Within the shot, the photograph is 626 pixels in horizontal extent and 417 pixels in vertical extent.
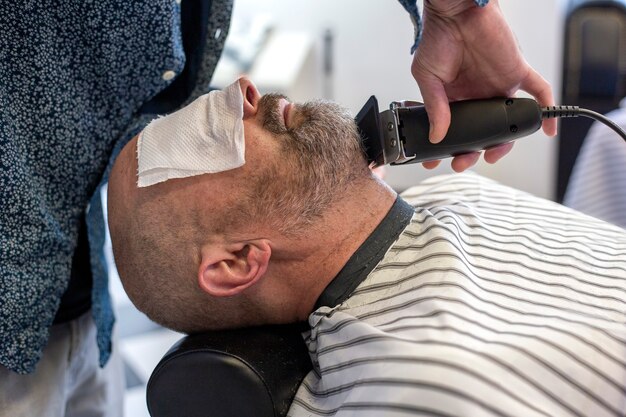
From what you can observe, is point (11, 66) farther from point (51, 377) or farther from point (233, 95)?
point (51, 377)

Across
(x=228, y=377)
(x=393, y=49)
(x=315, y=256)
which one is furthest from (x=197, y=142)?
(x=393, y=49)

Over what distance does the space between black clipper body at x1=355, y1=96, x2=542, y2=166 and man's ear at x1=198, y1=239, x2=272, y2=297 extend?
0.25 m

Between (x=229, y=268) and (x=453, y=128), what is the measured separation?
41 centimetres

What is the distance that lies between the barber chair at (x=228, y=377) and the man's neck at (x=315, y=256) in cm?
7

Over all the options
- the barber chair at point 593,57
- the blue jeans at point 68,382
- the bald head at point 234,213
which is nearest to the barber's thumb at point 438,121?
the bald head at point 234,213

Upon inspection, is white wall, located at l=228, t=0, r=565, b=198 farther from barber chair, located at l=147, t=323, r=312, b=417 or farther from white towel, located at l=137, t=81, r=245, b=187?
barber chair, located at l=147, t=323, r=312, b=417

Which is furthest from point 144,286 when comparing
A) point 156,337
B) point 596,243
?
point 156,337

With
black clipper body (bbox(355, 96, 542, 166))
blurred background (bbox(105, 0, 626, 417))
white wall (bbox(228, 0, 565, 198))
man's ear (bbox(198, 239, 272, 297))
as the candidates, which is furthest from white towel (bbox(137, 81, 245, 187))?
white wall (bbox(228, 0, 565, 198))

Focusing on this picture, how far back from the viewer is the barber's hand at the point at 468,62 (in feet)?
3.46

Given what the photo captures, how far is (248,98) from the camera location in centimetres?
109

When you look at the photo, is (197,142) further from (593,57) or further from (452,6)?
(593,57)

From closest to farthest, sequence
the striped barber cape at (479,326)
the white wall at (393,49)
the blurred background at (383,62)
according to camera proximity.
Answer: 1. the striped barber cape at (479,326)
2. the blurred background at (383,62)
3. the white wall at (393,49)

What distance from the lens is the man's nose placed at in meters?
1.07

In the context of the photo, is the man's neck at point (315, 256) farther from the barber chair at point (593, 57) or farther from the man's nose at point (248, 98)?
the barber chair at point (593, 57)
